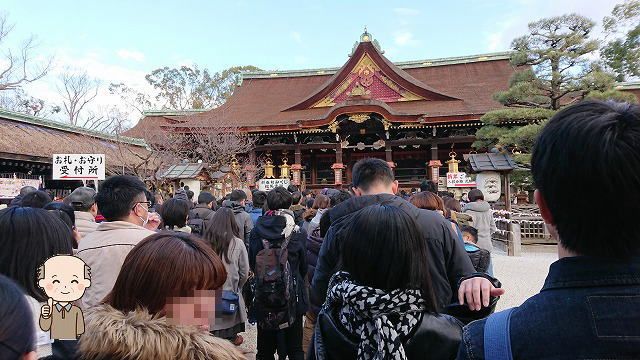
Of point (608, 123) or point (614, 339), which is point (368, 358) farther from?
point (608, 123)

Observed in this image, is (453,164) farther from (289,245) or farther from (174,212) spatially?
(174,212)

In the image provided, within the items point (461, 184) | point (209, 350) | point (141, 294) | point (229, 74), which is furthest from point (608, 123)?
point (229, 74)

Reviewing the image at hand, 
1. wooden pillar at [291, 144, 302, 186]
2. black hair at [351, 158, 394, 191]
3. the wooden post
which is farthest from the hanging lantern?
black hair at [351, 158, 394, 191]

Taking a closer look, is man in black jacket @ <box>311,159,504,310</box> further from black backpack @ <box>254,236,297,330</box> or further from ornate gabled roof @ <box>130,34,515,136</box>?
ornate gabled roof @ <box>130,34,515,136</box>

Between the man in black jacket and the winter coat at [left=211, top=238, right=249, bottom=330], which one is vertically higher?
the man in black jacket

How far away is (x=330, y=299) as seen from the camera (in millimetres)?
1493

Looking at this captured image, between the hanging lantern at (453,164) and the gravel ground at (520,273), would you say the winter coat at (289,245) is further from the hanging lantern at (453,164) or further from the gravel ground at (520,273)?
the hanging lantern at (453,164)

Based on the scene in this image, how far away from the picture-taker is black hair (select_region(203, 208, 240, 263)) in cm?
346

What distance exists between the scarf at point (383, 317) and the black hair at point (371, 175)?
1.38m

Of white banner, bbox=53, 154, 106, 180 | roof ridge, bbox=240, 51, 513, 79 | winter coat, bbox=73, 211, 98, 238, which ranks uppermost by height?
roof ridge, bbox=240, 51, 513, 79

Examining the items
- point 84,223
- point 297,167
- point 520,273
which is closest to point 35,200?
point 84,223

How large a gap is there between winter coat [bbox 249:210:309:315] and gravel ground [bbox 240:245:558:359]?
1.18 m

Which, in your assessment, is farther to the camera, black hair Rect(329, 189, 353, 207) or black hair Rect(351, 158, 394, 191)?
black hair Rect(329, 189, 353, 207)

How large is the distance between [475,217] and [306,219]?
115 inches
